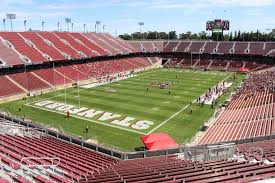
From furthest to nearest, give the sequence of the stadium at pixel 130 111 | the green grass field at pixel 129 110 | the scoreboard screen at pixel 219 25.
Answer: the scoreboard screen at pixel 219 25
the green grass field at pixel 129 110
the stadium at pixel 130 111

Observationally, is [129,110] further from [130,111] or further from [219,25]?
[219,25]

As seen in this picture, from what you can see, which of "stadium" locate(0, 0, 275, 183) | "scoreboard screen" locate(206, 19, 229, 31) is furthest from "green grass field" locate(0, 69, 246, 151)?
"scoreboard screen" locate(206, 19, 229, 31)

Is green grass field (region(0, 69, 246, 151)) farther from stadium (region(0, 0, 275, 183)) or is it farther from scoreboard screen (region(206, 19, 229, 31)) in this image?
scoreboard screen (region(206, 19, 229, 31))

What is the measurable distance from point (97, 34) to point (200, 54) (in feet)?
102

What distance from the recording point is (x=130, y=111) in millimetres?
39375

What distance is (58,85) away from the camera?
56188 millimetres

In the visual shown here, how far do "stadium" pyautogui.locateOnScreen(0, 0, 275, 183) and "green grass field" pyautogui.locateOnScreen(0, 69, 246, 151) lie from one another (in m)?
0.14

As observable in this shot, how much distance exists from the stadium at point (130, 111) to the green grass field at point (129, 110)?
0.14 metres

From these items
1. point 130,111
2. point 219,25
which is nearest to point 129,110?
point 130,111

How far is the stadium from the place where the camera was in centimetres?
1248

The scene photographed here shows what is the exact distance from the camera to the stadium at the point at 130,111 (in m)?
12.5

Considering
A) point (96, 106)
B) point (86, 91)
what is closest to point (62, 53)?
point (86, 91)

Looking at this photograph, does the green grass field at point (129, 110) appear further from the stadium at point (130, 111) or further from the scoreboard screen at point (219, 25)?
the scoreboard screen at point (219, 25)

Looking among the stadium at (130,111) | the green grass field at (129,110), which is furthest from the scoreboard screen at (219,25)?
the green grass field at (129,110)
